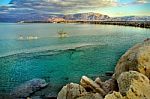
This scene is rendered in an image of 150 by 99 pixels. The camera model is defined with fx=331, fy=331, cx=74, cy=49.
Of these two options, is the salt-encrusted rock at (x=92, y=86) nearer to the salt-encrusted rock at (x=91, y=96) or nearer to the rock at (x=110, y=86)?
the rock at (x=110, y=86)

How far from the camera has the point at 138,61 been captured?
839 inches

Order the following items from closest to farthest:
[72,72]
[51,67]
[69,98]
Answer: [69,98]
[72,72]
[51,67]

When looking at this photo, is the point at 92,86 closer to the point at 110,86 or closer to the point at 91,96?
the point at 110,86

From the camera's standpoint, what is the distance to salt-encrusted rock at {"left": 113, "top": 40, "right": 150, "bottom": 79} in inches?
826

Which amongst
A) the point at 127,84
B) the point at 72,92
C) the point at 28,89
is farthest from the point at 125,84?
the point at 28,89

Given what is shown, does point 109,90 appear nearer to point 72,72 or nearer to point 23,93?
point 23,93

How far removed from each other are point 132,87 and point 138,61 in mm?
3782

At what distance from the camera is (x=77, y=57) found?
5625cm

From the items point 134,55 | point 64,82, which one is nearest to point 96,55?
point 64,82

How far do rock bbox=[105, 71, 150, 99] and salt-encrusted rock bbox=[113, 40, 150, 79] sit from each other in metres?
1.84

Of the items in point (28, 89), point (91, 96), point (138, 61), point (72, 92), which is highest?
point (138, 61)

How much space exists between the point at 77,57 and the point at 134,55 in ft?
111

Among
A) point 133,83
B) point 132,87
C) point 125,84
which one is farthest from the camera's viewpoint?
point 125,84

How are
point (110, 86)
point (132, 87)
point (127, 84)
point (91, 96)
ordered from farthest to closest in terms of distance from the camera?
point (110, 86)
point (91, 96)
point (127, 84)
point (132, 87)
